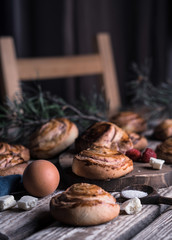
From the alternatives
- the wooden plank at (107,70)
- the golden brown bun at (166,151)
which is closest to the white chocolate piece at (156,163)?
the golden brown bun at (166,151)

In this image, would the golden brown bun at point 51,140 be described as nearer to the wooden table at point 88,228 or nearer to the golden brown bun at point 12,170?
the golden brown bun at point 12,170

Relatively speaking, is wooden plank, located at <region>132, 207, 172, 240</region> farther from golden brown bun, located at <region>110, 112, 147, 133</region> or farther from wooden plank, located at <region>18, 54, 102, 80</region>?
wooden plank, located at <region>18, 54, 102, 80</region>

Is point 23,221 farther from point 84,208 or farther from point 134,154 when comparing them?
point 134,154

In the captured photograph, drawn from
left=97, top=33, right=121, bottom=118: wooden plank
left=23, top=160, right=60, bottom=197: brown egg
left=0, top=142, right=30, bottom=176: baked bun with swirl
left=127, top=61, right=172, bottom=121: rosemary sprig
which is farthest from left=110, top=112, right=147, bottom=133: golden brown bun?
left=97, top=33, right=121, bottom=118: wooden plank

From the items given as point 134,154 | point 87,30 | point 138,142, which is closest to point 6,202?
point 134,154

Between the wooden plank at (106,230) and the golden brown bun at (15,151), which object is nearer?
the wooden plank at (106,230)
